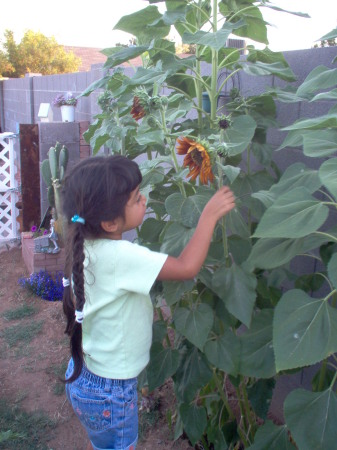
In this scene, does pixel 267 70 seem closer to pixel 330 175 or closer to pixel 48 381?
pixel 330 175

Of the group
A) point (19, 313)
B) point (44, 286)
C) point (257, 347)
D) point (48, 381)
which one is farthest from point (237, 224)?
A: point (44, 286)

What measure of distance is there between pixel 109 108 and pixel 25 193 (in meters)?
3.79

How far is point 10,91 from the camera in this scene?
14.4 meters

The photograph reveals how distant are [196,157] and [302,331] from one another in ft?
1.95

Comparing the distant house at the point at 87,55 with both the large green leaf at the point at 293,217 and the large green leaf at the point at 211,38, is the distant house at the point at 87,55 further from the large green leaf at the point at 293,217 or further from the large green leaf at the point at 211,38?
the large green leaf at the point at 293,217

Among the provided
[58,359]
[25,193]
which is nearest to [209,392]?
[58,359]

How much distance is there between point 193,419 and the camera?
6.97ft

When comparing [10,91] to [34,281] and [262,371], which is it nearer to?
[34,281]

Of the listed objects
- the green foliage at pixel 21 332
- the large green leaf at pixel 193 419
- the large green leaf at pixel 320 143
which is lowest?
the green foliage at pixel 21 332

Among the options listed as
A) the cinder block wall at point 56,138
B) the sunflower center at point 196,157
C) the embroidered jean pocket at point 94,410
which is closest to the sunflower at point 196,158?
the sunflower center at point 196,157

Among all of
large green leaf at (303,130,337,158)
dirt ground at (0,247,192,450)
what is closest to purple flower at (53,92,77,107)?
dirt ground at (0,247,192,450)

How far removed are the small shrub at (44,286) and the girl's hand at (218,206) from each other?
3.07 m

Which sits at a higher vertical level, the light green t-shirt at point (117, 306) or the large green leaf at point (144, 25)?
the large green leaf at point (144, 25)

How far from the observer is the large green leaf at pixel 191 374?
6.47 feet
